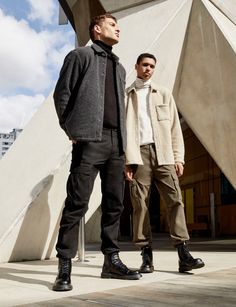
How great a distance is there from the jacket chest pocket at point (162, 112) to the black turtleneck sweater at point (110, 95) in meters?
0.59

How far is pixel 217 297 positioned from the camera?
97.4 inches

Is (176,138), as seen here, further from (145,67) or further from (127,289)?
(127,289)

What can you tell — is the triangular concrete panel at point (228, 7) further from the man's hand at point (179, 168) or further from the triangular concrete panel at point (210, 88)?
the man's hand at point (179, 168)

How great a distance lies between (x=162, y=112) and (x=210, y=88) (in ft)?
8.59

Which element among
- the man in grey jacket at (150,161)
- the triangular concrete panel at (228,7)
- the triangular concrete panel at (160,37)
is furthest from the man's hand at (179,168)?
the triangular concrete panel at (228,7)

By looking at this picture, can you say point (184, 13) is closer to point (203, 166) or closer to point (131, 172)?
point (131, 172)

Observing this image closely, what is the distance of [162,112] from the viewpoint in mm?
3859

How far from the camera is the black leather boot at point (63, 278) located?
2.87m

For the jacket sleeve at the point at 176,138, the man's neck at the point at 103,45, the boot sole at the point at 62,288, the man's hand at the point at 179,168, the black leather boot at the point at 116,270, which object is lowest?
the boot sole at the point at 62,288

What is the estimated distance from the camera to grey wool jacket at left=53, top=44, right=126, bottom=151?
3.11 metres

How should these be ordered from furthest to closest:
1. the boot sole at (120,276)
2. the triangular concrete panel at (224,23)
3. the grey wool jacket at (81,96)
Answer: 1. the triangular concrete panel at (224,23)
2. the boot sole at (120,276)
3. the grey wool jacket at (81,96)

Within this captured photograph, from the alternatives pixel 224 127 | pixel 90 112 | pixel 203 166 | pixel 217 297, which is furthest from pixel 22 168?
pixel 203 166

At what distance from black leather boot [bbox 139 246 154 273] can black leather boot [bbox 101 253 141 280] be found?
339 mm

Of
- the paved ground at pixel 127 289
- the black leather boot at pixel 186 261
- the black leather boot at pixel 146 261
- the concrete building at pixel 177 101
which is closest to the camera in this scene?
the paved ground at pixel 127 289
